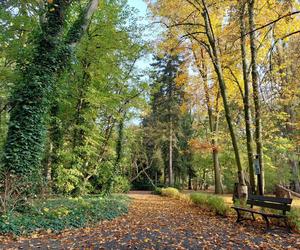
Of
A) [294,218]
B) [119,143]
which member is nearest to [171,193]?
[119,143]

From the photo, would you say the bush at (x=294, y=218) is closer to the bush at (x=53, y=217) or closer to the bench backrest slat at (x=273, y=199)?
the bench backrest slat at (x=273, y=199)

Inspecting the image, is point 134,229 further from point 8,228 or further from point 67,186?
point 67,186

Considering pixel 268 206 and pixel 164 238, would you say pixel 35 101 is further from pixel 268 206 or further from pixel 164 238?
pixel 268 206

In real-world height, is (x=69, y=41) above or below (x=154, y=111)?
below

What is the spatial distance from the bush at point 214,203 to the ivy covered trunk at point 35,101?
607 centimetres

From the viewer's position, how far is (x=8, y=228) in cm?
522

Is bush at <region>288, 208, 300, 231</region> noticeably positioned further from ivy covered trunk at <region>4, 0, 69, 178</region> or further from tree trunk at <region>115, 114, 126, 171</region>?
tree trunk at <region>115, 114, 126, 171</region>

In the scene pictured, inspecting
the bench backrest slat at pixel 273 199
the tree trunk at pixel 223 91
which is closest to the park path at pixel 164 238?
the bench backrest slat at pixel 273 199

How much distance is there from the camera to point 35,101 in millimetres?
7355

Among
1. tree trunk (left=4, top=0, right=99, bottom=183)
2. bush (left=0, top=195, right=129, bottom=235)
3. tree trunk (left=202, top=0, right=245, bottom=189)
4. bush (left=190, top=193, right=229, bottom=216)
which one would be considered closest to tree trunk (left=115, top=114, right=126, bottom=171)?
bush (left=190, top=193, right=229, bottom=216)

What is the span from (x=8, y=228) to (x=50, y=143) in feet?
22.9

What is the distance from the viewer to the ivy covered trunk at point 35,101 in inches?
272

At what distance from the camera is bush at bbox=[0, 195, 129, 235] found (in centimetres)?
541

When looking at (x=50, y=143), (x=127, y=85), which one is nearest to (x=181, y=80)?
(x=127, y=85)
